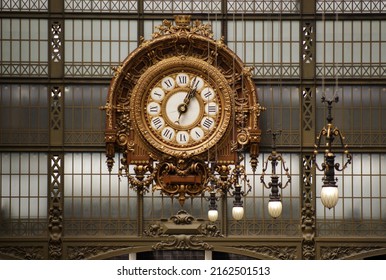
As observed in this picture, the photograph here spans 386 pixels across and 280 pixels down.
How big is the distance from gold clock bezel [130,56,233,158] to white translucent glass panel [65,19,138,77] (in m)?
0.81

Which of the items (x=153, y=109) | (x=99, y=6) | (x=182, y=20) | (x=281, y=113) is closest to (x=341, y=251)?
(x=281, y=113)

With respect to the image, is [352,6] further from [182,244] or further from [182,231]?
[182,244]

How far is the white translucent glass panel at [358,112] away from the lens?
2794 centimetres

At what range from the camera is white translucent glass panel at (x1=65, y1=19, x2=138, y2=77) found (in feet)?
91.8

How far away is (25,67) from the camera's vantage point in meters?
28.0

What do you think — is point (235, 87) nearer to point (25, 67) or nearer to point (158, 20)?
point (158, 20)

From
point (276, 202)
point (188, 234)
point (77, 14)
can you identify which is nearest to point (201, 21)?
point (77, 14)

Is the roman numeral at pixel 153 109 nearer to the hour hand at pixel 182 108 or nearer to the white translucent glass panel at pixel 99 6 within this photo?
the hour hand at pixel 182 108

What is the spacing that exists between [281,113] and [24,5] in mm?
6203

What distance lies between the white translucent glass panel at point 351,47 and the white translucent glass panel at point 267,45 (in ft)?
1.89

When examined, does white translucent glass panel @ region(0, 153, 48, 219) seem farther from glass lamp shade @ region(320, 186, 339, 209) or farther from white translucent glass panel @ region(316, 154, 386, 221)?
glass lamp shade @ region(320, 186, 339, 209)

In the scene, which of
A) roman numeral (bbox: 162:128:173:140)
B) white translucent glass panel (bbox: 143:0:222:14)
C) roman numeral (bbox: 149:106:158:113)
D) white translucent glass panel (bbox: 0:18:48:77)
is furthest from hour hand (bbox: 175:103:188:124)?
white translucent glass panel (bbox: 0:18:48:77)

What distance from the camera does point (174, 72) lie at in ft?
91.5

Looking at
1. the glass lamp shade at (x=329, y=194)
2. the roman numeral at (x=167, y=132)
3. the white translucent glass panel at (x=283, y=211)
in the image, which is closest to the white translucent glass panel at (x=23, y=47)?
the roman numeral at (x=167, y=132)
